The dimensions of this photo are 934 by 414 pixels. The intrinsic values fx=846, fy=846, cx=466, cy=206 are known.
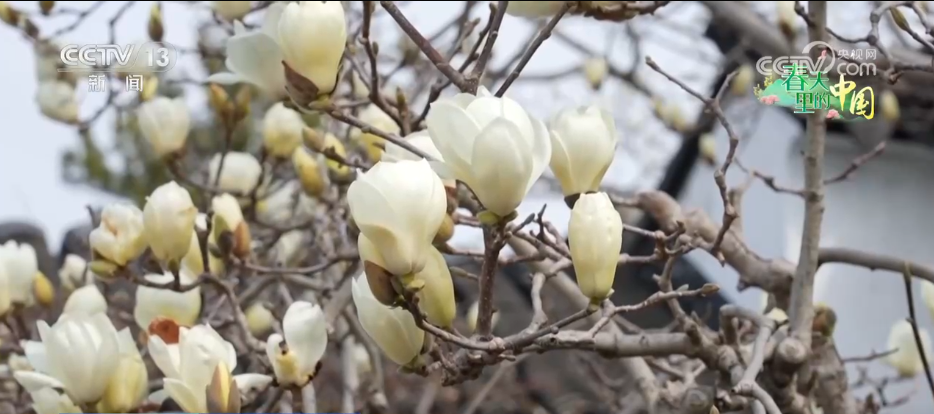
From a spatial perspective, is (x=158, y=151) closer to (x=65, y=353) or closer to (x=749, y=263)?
(x=65, y=353)

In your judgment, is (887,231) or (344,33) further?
(887,231)

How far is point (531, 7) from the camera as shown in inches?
32.6

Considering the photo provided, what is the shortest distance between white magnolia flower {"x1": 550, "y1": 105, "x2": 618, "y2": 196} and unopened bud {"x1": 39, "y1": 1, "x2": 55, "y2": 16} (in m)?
0.96

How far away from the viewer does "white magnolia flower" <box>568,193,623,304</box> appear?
1.72ft

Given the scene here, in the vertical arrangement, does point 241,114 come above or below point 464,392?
above

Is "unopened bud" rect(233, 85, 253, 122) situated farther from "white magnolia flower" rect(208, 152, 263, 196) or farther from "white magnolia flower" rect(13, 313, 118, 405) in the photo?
"white magnolia flower" rect(13, 313, 118, 405)

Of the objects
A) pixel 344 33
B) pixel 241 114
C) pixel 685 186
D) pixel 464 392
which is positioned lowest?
pixel 464 392

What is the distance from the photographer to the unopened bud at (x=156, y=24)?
3.87ft

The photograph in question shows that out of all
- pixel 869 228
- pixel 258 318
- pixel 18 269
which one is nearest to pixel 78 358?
pixel 18 269

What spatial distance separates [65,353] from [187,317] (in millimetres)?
233

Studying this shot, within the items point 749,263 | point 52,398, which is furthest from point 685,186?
point 52,398

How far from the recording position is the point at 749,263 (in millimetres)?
921

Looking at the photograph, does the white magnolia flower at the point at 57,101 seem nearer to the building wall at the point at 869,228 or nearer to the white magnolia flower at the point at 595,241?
the white magnolia flower at the point at 595,241

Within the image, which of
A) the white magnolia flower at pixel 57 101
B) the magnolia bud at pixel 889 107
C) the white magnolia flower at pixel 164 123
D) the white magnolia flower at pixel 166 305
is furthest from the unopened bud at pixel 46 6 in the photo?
the magnolia bud at pixel 889 107
